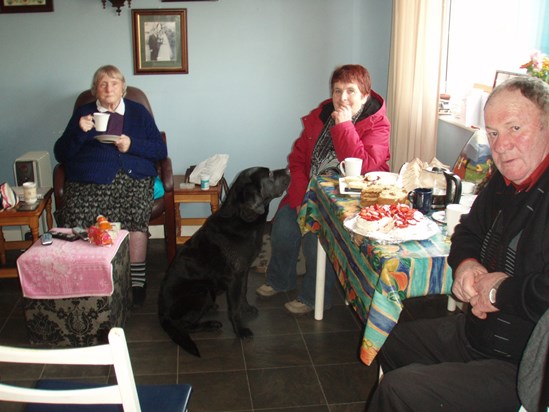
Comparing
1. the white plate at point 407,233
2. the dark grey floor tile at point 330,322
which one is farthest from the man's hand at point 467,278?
the dark grey floor tile at point 330,322

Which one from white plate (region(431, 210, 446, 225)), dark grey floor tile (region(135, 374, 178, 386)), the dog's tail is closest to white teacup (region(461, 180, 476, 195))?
white plate (region(431, 210, 446, 225))

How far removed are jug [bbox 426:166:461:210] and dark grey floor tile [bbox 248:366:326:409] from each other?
856 mm

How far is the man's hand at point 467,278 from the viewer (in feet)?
4.95

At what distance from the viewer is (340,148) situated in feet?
8.42

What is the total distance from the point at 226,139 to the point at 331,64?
87 centimetres

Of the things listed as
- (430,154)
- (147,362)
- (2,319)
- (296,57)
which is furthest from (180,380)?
(296,57)

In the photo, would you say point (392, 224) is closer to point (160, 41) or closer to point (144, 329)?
point (144, 329)

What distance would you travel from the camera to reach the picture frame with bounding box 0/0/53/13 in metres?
3.55

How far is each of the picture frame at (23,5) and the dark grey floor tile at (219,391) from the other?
2543 millimetres

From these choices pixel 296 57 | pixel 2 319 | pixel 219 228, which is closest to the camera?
pixel 219 228

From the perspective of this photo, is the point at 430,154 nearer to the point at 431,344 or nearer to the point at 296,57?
the point at 296,57

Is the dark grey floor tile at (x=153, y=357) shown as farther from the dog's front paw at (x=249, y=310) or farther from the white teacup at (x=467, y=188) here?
the white teacup at (x=467, y=188)

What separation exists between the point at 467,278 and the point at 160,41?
9.13ft

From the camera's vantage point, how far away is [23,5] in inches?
140
